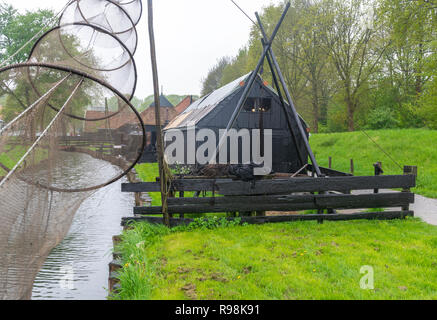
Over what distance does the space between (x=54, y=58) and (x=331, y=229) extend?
684 centimetres

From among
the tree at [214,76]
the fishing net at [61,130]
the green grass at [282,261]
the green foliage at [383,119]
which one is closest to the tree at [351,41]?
the green foliage at [383,119]

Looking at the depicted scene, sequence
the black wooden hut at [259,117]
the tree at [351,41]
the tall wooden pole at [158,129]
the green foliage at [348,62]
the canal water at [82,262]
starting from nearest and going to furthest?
1. the canal water at [82,262]
2. the tall wooden pole at [158,129]
3. the black wooden hut at [259,117]
4. the tree at [351,41]
5. the green foliage at [348,62]

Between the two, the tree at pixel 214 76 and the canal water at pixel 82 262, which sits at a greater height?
the tree at pixel 214 76

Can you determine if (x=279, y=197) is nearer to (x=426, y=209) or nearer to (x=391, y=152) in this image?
(x=426, y=209)

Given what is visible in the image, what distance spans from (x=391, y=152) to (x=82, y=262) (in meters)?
18.5

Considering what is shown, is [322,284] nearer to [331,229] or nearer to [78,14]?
[331,229]

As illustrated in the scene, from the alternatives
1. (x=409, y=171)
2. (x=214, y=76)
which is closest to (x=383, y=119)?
(x=409, y=171)

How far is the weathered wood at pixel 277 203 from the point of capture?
750cm

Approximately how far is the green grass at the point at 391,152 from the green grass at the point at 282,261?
708cm

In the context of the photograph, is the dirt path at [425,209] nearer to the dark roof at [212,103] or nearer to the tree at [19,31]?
the dark roof at [212,103]

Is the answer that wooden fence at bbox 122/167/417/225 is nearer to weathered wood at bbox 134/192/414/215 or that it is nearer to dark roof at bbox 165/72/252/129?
weathered wood at bbox 134/192/414/215

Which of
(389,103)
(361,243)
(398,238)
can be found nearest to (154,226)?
(361,243)

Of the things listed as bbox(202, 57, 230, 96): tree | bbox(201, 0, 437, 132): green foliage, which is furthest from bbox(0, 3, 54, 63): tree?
bbox(202, 57, 230, 96): tree

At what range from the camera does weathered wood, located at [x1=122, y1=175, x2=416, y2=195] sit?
24.8 ft
